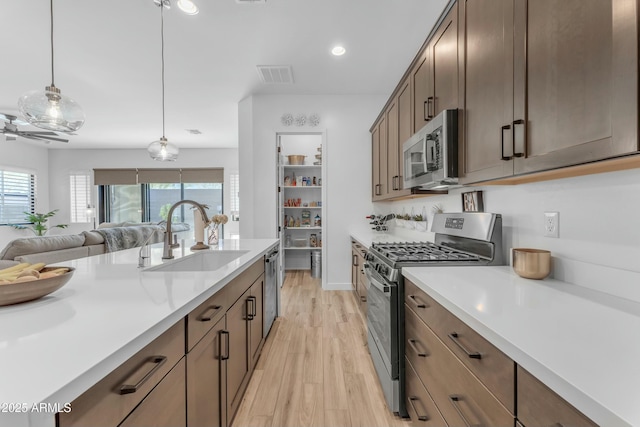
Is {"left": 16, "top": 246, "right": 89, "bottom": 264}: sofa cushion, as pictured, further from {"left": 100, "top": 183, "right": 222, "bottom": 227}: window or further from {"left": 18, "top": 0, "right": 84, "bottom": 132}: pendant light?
{"left": 100, "top": 183, "right": 222, "bottom": 227}: window

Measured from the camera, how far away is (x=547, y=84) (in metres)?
0.98

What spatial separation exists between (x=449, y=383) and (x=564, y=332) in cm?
47

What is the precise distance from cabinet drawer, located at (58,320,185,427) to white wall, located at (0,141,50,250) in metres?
8.19

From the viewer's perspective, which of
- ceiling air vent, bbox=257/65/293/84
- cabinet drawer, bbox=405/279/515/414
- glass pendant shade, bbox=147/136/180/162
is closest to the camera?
cabinet drawer, bbox=405/279/515/414

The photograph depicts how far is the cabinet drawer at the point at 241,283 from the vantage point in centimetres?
139

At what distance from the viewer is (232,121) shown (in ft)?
17.4

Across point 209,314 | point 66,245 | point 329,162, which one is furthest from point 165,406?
point 329,162

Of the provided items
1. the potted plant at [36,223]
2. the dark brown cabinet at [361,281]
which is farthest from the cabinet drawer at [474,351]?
the potted plant at [36,223]

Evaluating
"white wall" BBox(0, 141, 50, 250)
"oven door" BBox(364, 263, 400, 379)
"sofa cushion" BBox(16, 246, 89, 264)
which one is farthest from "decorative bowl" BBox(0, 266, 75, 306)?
Result: "white wall" BBox(0, 141, 50, 250)

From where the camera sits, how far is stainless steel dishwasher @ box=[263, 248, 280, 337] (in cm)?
235

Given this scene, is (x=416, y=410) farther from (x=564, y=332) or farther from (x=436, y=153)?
(x=436, y=153)

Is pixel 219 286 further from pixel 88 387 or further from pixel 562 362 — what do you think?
pixel 562 362

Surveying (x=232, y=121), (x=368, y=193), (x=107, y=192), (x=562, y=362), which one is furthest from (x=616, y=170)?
(x=107, y=192)

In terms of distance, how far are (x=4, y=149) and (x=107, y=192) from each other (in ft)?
6.56
